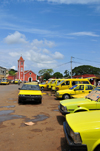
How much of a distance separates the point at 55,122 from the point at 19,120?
1.56 meters

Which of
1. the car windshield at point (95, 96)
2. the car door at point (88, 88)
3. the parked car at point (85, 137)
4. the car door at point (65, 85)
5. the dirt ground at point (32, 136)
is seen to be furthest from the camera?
the car door at point (65, 85)

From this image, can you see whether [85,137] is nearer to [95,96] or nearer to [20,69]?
[95,96]

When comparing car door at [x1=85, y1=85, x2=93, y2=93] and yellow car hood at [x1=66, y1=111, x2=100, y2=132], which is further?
car door at [x1=85, y1=85, x2=93, y2=93]

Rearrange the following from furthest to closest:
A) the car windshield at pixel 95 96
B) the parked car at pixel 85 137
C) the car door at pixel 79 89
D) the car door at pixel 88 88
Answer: the car door at pixel 88 88
the car door at pixel 79 89
the car windshield at pixel 95 96
the parked car at pixel 85 137

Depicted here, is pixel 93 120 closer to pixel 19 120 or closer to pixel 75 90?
pixel 19 120

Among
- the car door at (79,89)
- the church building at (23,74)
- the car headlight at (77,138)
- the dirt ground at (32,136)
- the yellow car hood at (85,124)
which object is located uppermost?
the church building at (23,74)

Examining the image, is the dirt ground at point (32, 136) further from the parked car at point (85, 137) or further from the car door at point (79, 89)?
the car door at point (79, 89)

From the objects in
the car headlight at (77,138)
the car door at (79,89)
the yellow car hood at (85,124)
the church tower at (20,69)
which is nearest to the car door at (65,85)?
the car door at (79,89)

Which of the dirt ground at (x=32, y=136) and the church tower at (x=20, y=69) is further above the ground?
the church tower at (x=20, y=69)

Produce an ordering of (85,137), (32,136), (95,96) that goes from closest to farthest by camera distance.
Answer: (85,137) < (32,136) < (95,96)

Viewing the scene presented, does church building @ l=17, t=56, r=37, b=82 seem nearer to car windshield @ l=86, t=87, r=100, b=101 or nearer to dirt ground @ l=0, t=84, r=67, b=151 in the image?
car windshield @ l=86, t=87, r=100, b=101

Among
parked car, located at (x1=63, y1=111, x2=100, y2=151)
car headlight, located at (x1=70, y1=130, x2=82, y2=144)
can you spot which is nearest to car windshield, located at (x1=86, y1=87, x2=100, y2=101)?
parked car, located at (x1=63, y1=111, x2=100, y2=151)

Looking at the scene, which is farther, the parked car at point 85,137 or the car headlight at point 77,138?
the car headlight at point 77,138

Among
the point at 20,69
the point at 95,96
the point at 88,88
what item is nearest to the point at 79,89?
the point at 88,88
